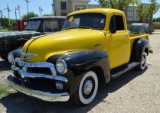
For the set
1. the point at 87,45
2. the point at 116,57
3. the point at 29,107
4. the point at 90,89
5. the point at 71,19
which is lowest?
the point at 29,107

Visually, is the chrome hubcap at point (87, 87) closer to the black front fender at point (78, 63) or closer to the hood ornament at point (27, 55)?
the black front fender at point (78, 63)

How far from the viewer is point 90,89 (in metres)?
4.54

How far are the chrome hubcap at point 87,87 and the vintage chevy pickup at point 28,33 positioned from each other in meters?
4.54

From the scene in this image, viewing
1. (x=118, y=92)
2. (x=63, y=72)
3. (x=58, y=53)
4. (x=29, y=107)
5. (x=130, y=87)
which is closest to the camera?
(x=63, y=72)

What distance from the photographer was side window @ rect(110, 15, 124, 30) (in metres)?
5.57

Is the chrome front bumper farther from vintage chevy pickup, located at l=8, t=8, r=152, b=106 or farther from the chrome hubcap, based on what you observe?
the chrome hubcap

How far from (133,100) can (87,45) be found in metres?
1.53

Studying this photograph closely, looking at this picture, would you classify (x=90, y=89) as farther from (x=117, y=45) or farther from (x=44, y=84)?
(x=117, y=45)

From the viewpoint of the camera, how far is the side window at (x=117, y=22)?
18.3 feet

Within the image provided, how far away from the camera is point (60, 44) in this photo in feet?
14.3

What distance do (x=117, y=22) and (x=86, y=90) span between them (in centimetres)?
231

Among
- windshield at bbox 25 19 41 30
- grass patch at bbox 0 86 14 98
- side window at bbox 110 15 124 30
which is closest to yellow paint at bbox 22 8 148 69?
side window at bbox 110 15 124 30

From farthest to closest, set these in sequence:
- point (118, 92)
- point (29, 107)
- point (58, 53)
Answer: point (118, 92), point (29, 107), point (58, 53)

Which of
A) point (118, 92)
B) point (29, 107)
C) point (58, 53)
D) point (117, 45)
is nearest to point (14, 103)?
point (29, 107)
